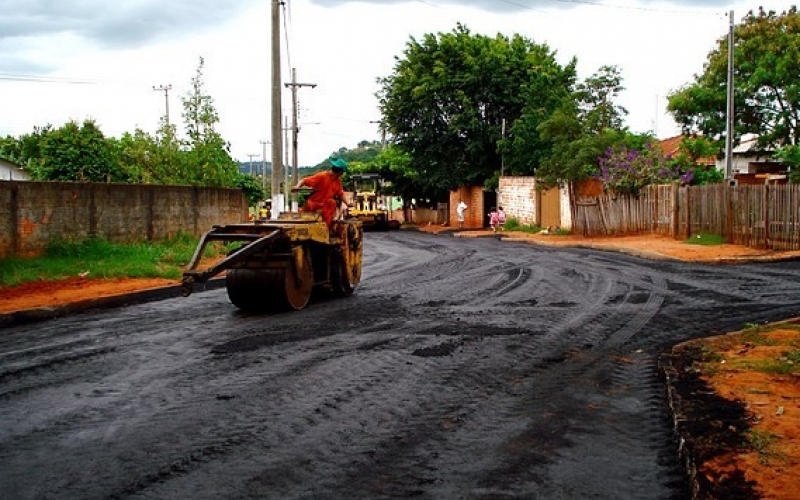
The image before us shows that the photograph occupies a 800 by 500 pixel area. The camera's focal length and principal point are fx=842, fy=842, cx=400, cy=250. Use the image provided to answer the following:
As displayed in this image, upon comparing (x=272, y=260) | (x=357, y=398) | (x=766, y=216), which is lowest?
(x=357, y=398)

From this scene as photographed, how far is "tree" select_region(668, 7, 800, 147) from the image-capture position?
33250 mm

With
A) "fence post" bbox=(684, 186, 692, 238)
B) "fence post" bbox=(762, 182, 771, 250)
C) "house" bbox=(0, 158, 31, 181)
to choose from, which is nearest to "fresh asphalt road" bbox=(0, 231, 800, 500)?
"fence post" bbox=(762, 182, 771, 250)

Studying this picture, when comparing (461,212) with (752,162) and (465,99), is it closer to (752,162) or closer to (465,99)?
(465,99)

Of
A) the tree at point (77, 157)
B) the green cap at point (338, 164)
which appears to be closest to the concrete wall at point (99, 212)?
the green cap at point (338, 164)

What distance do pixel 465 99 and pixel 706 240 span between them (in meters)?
22.0

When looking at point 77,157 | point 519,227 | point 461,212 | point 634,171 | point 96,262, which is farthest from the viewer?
point 461,212

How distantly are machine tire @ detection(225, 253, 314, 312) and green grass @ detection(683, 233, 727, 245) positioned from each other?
15.7 m

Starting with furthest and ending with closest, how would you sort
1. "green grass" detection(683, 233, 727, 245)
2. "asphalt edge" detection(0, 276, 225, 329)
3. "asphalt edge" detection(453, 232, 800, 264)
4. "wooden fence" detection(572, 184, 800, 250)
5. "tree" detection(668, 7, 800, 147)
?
"tree" detection(668, 7, 800, 147), "green grass" detection(683, 233, 727, 245), "wooden fence" detection(572, 184, 800, 250), "asphalt edge" detection(453, 232, 800, 264), "asphalt edge" detection(0, 276, 225, 329)

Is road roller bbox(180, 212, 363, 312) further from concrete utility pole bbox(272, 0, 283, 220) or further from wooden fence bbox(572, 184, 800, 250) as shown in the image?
wooden fence bbox(572, 184, 800, 250)

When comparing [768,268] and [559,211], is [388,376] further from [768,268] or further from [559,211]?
[559,211]

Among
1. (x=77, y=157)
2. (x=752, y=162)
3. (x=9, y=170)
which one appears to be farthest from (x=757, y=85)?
(x=9, y=170)

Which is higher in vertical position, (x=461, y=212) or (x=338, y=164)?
(x=338, y=164)

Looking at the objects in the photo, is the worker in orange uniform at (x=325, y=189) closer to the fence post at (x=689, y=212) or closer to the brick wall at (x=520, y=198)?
the fence post at (x=689, y=212)

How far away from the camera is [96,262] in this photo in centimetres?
1666
